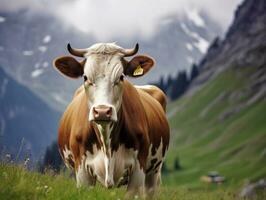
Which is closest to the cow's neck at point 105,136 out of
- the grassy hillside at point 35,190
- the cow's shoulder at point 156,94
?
the grassy hillside at point 35,190

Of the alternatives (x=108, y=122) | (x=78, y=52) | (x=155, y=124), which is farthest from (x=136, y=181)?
(x=78, y=52)

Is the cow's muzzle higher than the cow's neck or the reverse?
higher

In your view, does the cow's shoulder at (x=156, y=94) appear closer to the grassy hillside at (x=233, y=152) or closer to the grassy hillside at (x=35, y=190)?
the grassy hillside at (x=35, y=190)

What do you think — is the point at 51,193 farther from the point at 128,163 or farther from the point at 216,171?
the point at 216,171

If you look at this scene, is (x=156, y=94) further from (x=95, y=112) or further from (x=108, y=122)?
(x=95, y=112)

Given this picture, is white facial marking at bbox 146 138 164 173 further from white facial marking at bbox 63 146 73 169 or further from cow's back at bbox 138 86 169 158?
white facial marking at bbox 63 146 73 169

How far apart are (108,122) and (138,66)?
2.00 m

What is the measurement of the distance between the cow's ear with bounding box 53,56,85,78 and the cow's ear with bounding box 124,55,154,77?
3.02 ft

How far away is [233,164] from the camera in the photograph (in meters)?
151

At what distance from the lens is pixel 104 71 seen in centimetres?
1238

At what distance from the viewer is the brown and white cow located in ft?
40.1

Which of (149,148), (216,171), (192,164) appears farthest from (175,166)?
(149,148)

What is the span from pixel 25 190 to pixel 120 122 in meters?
3.38

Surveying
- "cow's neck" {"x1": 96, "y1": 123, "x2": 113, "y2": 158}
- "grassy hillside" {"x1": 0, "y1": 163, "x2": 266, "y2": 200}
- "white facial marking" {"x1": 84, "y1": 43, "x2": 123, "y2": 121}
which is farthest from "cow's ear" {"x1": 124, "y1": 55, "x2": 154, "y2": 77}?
"grassy hillside" {"x1": 0, "y1": 163, "x2": 266, "y2": 200}
